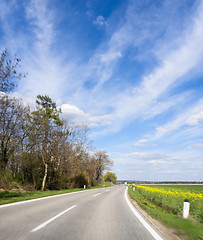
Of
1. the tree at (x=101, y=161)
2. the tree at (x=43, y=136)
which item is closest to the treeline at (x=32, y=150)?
the tree at (x=43, y=136)

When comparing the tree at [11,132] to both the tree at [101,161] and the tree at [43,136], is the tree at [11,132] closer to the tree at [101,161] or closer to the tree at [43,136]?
the tree at [43,136]

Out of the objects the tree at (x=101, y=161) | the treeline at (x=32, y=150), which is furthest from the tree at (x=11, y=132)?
the tree at (x=101, y=161)

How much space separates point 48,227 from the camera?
514 centimetres

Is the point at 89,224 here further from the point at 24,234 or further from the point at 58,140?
the point at 58,140

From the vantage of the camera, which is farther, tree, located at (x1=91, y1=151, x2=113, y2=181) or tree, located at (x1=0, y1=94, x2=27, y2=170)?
tree, located at (x1=91, y1=151, x2=113, y2=181)

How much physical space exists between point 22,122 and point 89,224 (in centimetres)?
2341

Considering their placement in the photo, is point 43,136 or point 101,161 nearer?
point 43,136

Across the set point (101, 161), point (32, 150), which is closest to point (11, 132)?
point (32, 150)

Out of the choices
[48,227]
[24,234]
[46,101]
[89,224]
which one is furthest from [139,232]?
[46,101]

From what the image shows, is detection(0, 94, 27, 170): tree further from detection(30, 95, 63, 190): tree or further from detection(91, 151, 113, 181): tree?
detection(91, 151, 113, 181): tree

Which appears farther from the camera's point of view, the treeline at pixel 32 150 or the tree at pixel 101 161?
the tree at pixel 101 161

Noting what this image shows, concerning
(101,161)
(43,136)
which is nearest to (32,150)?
(43,136)

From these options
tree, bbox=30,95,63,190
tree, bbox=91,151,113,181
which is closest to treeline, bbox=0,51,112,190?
tree, bbox=30,95,63,190

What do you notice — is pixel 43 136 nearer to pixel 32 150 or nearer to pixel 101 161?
pixel 32 150
